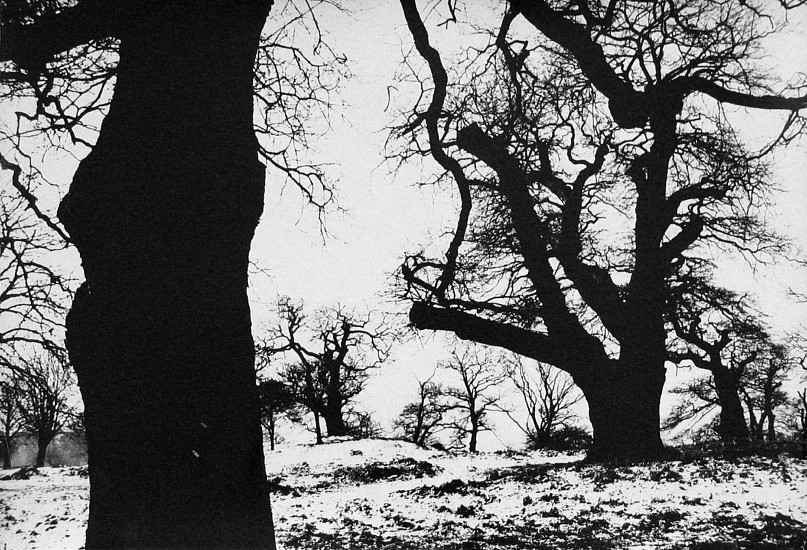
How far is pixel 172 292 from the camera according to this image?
9.62 ft

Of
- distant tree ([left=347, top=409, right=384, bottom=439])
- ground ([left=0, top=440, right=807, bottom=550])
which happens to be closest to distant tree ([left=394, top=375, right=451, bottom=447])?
distant tree ([left=347, top=409, right=384, bottom=439])

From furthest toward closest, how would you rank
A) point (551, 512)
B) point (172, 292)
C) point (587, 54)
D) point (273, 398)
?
1. point (273, 398)
2. point (587, 54)
3. point (551, 512)
4. point (172, 292)

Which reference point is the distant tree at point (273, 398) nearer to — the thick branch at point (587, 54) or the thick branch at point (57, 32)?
the thick branch at point (587, 54)

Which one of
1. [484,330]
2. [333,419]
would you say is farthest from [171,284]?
[333,419]

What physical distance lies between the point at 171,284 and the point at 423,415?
3755 centimetres

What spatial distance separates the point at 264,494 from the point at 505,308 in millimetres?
8703

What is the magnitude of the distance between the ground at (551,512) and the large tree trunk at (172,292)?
2.65 m

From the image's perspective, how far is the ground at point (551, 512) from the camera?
4746 mm

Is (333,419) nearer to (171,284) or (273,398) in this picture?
(273,398)

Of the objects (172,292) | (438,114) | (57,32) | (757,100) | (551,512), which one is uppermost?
(757,100)

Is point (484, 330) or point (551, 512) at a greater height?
point (484, 330)

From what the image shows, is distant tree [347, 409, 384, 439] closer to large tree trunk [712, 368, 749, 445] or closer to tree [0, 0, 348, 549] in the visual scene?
large tree trunk [712, 368, 749, 445]

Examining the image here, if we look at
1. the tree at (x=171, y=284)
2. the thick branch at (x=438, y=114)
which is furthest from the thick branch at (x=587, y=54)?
the tree at (x=171, y=284)

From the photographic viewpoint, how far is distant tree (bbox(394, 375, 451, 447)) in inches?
1469
